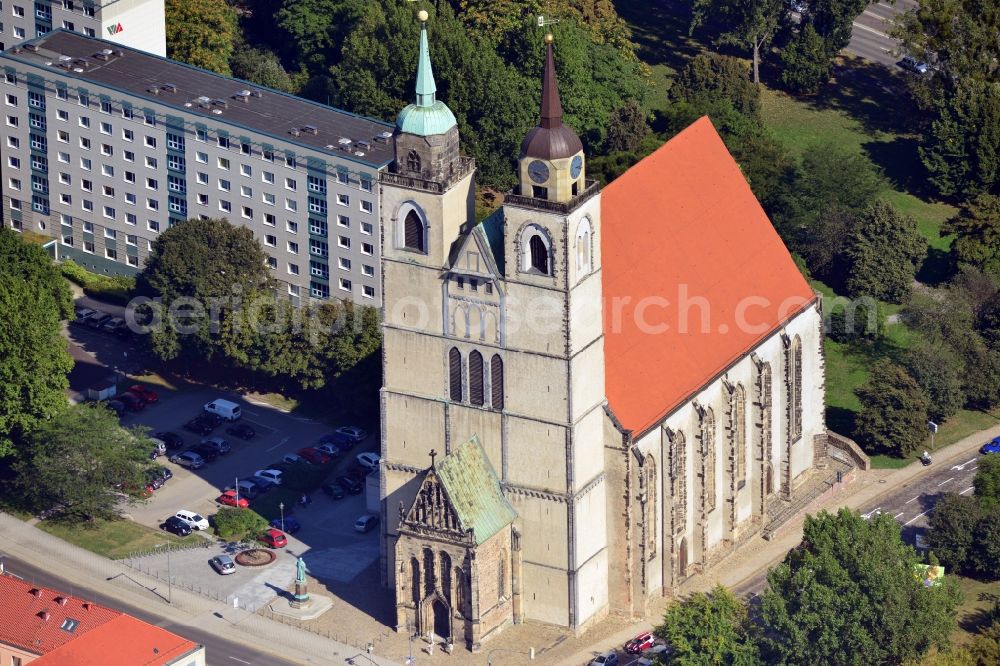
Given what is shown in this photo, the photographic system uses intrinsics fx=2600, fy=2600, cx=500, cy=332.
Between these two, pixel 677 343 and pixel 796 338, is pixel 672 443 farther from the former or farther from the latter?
pixel 796 338

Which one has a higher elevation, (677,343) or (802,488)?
(677,343)

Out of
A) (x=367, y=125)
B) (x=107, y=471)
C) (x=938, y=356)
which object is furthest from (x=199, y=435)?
(x=938, y=356)

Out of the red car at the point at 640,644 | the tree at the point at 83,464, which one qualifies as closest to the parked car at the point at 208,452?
the tree at the point at 83,464

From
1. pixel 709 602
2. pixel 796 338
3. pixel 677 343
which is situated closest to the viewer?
pixel 709 602

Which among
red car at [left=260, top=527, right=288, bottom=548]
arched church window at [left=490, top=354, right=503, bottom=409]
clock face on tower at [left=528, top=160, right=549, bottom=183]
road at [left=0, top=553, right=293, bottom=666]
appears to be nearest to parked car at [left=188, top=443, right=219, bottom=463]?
red car at [left=260, top=527, right=288, bottom=548]

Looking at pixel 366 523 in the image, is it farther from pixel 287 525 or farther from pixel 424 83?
pixel 424 83

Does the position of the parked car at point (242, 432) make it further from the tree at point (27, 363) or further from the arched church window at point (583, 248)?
the arched church window at point (583, 248)
